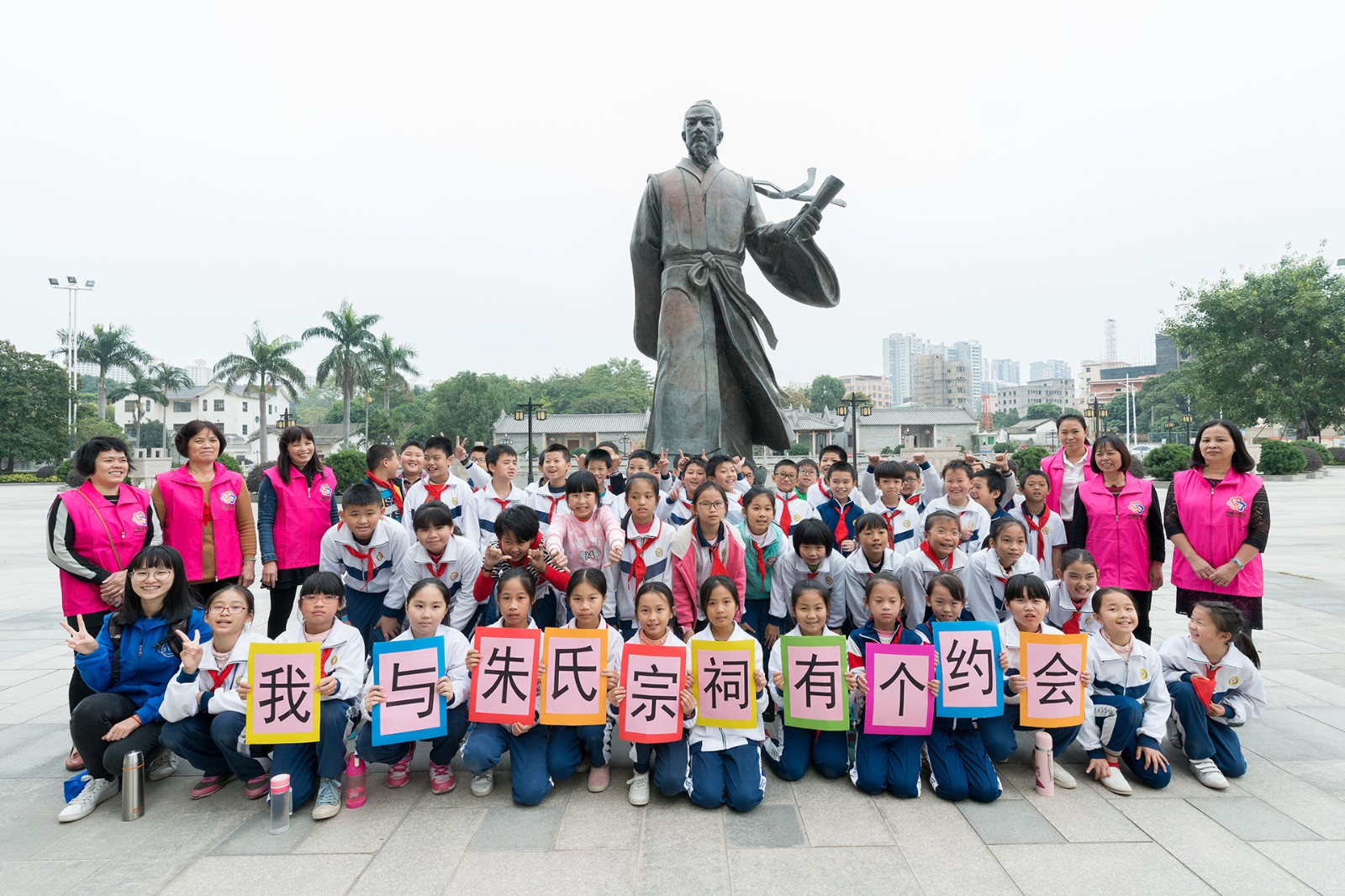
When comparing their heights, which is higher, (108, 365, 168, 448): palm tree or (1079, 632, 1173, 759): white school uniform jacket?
(108, 365, 168, 448): palm tree

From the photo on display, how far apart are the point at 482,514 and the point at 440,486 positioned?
1.30ft

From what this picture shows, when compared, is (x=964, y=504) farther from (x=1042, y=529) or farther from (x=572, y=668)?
(x=572, y=668)

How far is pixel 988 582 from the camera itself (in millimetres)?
3629

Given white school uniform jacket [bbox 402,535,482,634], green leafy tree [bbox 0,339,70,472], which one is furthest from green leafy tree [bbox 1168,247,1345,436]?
green leafy tree [bbox 0,339,70,472]

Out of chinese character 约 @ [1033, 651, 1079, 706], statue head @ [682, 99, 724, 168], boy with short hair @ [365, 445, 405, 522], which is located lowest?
chinese character 约 @ [1033, 651, 1079, 706]

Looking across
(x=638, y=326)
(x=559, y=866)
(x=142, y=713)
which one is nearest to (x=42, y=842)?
(x=142, y=713)

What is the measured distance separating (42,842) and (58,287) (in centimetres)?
3628

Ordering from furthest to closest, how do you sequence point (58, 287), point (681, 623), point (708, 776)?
1. point (58, 287)
2. point (681, 623)
3. point (708, 776)

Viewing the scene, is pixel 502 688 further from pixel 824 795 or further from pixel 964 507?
pixel 964 507

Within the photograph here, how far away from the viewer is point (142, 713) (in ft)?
9.52

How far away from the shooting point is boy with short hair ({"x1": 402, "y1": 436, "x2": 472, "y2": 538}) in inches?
173

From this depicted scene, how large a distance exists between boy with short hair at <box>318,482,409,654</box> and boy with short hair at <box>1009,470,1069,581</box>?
3.24 m

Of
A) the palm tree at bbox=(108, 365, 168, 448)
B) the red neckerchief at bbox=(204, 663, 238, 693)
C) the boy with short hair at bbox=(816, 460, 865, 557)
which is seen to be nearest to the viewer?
the red neckerchief at bbox=(204, 663, 238, 693)

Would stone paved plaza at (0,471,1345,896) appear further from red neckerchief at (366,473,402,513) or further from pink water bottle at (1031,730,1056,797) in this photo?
red neckerchief at (366,473,402,513)
